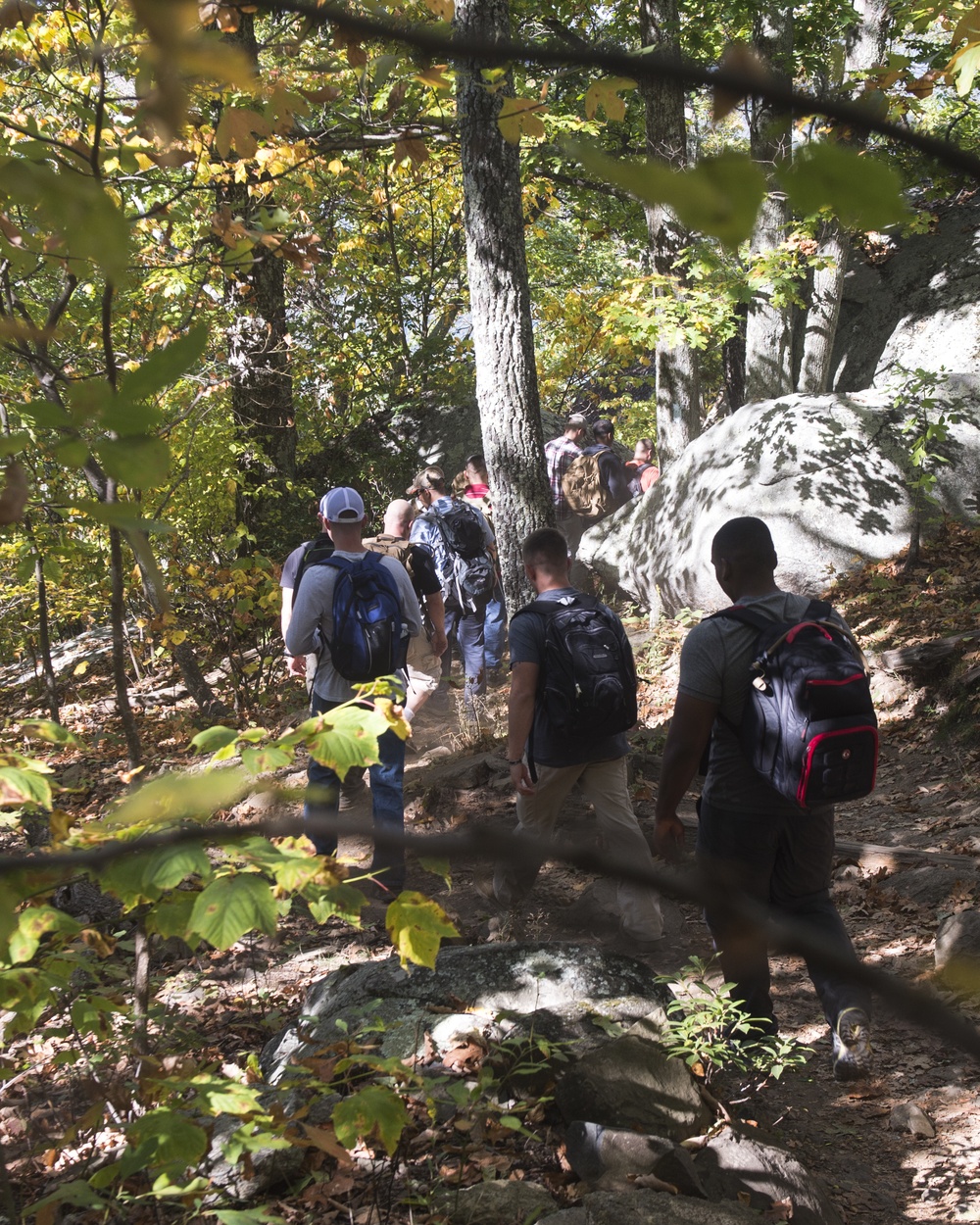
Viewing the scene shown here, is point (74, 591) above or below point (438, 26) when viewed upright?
below

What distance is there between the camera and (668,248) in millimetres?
11383

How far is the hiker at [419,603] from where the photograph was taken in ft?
21.4

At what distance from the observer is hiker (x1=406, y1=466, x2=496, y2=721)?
27.2 feet

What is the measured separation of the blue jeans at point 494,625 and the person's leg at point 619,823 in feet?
13.3

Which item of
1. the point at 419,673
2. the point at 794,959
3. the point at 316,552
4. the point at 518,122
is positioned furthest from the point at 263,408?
the point at 518,122

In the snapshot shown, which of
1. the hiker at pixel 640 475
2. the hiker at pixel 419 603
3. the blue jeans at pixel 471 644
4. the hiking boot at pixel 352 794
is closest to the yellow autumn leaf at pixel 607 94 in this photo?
the hiker at pixel 419 603

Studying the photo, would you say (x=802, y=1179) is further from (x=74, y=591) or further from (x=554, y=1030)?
(x=74, y=591)

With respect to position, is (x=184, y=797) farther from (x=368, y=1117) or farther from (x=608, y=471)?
(x=608, y=471)

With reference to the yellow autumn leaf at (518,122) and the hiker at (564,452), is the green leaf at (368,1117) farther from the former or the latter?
the hiker at (564,452)

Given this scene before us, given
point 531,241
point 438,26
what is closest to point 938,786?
point 438,26

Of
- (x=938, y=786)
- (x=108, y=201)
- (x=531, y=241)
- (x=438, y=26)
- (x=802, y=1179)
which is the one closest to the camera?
(x=108, y=201)

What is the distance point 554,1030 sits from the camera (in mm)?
3312

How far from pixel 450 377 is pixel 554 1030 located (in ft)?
41.1

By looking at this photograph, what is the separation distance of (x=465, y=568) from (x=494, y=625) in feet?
2.10
